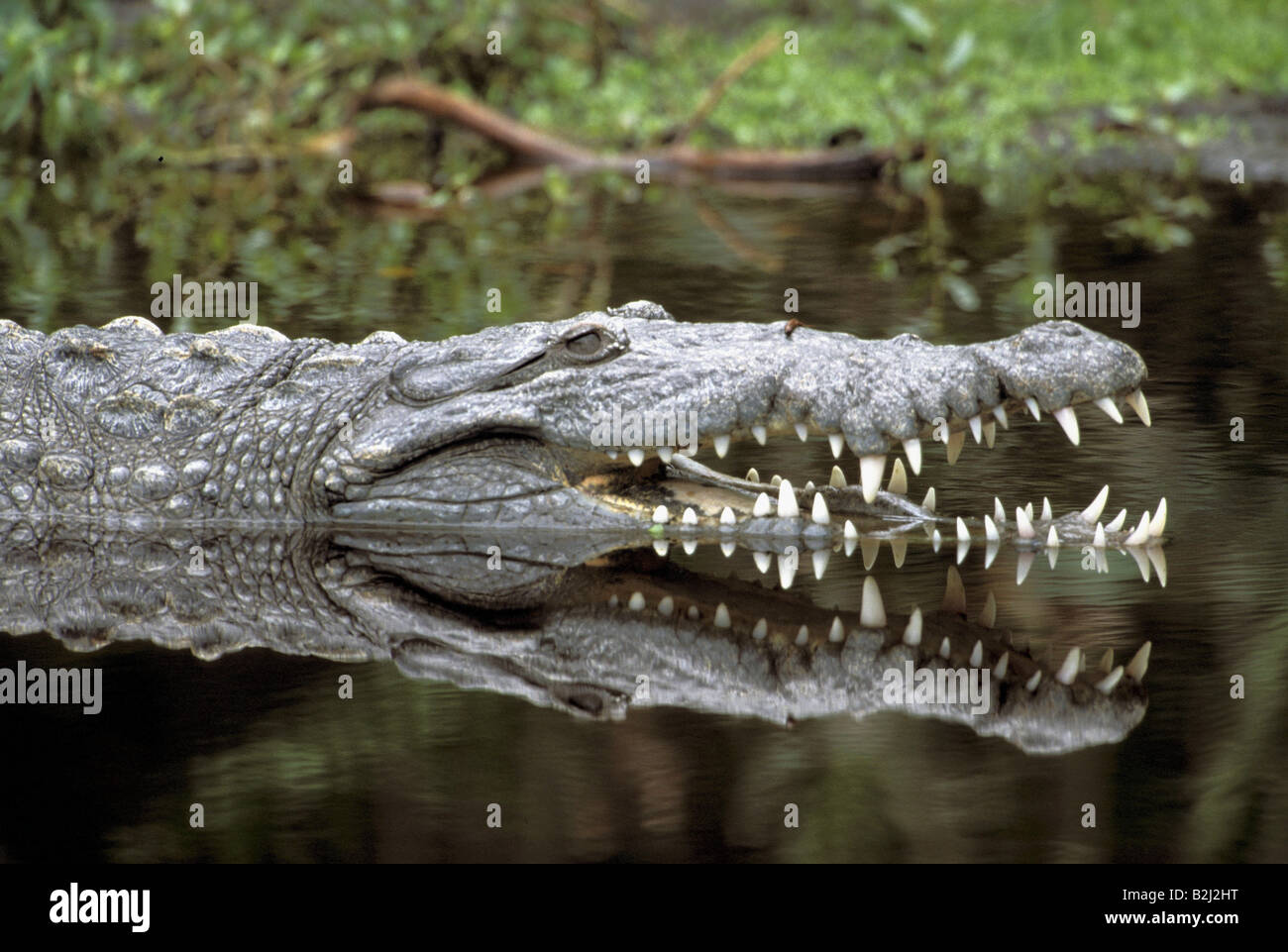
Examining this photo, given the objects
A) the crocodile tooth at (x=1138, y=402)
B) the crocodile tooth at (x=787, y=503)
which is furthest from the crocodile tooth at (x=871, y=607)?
the crocodile tooth at (x=1138, y=402)

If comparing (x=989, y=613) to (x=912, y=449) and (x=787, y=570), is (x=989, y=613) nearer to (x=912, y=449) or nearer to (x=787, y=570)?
(x=912, y=449)

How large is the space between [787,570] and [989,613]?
71 cm

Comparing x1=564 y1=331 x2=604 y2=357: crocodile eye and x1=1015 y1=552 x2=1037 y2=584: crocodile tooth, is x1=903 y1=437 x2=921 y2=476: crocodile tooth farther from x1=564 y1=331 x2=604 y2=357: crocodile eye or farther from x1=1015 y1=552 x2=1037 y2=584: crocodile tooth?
x1=564 y1=331 x2=604 y2=357: crocodile eye

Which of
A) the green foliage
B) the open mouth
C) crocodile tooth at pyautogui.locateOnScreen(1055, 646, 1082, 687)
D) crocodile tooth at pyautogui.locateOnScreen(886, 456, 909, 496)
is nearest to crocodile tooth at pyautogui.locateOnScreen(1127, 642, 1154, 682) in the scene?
crocodile tooth at pyautogui.locateOnScreen(1055, 646, 1082, 687)

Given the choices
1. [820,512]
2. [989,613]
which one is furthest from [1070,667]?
[820,512]

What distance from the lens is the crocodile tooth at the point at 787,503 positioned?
5426 mm

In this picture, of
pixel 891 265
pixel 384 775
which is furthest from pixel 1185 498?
pixel 891 265

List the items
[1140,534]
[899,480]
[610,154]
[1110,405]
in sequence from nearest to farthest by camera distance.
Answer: [1110,405] → [1140,534] → [899,480] → [610,154]

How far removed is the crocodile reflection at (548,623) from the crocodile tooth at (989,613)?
10mm

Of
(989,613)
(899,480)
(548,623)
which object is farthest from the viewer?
(899,480)

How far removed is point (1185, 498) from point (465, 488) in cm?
237

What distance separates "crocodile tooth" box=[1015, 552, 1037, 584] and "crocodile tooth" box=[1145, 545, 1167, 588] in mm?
341

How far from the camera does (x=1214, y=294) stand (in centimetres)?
923

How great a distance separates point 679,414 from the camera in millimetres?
5371
